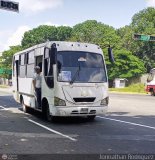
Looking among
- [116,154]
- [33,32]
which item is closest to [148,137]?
[116,154]

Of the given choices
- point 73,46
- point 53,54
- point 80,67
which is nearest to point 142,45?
point 73,46

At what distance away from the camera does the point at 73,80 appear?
48.2 ft

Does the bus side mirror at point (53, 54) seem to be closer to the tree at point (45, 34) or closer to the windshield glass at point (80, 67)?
the windshield glass at point (80, 67)

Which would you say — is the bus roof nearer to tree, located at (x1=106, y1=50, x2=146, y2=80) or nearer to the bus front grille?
the bus front grille

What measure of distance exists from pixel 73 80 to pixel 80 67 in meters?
0.64

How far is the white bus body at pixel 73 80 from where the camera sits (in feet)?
47.7

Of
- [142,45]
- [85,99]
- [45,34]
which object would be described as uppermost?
[45,34]

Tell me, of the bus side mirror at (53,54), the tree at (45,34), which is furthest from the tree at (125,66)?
the bus side mirror at (53,54)

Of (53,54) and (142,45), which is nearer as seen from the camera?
(53,54)

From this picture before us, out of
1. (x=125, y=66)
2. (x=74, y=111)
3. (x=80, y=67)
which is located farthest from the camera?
(x=125, y=66)

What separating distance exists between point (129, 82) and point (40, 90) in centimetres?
6544

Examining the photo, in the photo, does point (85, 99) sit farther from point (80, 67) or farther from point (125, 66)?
point (125, 66)

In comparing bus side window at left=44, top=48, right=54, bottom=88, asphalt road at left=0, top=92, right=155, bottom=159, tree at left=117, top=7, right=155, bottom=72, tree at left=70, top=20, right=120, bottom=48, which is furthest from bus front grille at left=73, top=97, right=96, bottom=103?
tree at left=117, top=7, right=155, bottom=72

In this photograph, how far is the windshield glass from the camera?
1476 cm
